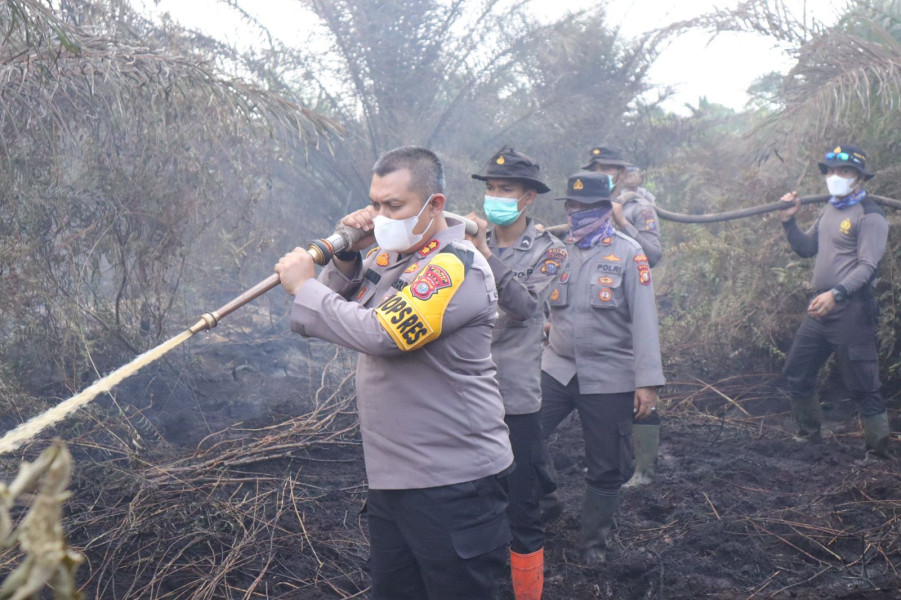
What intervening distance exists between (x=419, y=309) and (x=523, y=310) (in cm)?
142

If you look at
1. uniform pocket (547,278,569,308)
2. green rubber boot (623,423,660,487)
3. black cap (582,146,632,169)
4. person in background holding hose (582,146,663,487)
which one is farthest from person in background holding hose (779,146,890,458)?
uniform pocket (547,278,569,308)

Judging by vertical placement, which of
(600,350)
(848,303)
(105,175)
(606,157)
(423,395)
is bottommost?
(848,303)

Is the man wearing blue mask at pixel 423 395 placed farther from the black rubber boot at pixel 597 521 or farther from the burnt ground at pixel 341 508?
the black rubber boot at pixel 597 521

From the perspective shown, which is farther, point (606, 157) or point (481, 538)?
point (606, 157)

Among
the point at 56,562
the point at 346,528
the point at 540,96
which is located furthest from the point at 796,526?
the point at 540,96

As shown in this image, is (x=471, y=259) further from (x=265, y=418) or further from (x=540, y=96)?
(x=540, y=96)

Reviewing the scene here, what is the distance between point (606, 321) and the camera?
14.0ft

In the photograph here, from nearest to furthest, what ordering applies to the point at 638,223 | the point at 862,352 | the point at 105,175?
the point at 862,352 → the point at 105,175 → the point at 638,223

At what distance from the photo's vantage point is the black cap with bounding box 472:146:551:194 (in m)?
4.06

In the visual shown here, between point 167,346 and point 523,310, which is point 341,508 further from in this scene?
point 167,346

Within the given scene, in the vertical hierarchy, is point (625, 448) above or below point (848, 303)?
below

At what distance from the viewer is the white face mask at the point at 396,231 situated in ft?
8.77

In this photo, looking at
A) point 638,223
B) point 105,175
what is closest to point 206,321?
point 105,175

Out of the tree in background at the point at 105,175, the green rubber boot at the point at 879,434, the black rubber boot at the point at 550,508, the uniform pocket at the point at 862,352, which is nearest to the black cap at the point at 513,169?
the black rubber boot at the point at 550,508
